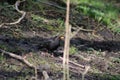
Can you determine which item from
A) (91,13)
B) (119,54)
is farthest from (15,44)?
(91,13)

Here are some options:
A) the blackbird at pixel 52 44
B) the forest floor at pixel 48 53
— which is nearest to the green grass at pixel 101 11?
the forest floor at pixel 48 53

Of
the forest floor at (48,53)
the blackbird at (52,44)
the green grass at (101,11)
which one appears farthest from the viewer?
the green grass at (101,11)

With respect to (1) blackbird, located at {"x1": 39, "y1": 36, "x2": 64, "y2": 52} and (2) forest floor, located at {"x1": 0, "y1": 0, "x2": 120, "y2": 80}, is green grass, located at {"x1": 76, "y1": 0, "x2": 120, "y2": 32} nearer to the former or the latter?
(2) forest floor, located at {"x1": 0, "y1": 0, "x2": 120, "y2": 80}

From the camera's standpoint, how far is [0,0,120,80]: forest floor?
3.99m

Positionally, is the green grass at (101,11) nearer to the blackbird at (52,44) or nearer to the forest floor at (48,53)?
the forest floor at (48,53)

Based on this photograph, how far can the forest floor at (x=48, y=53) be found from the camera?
399 cm

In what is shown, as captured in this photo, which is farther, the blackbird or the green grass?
the green grass

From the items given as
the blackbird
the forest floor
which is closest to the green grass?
the forest floor

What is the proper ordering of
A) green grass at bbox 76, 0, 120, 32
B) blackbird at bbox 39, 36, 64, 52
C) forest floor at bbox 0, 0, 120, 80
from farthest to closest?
1. green grass at bbox 76, 0, 120, 32
2. blackbird at bbox 39, 36, 64, 52
3. forest floor at bbox 0, 0, 120, 80

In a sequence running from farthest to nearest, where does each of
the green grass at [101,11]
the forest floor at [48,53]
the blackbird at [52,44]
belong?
the green grass at [101,11], the blackbird at [52,44], the forest floor at [48,53]

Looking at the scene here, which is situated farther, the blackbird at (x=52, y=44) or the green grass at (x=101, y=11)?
the green grass at (x=101, y=11)

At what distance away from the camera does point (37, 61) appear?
4180 millimetres

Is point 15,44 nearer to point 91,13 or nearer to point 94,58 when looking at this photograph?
point 94,58

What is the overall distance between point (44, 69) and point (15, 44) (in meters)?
0.72
